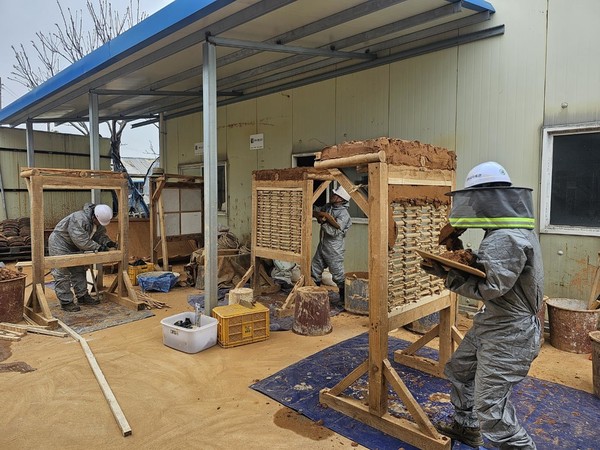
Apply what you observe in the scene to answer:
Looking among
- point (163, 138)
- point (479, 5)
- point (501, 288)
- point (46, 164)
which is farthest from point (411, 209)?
point (46, 164)

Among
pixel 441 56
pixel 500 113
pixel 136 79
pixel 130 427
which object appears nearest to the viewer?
pixel 130 427

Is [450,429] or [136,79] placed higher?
[136,79]

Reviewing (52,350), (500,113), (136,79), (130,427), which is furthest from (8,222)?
(500,113)

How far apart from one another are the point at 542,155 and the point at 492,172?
10.3 ft

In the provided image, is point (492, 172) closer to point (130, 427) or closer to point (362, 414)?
point (362, 414)

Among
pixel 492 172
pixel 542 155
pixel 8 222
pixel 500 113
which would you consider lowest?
pixel 8 222

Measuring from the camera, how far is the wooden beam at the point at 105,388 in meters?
2.96

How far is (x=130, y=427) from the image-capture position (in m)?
2.98

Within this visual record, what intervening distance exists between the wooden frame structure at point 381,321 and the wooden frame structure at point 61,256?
12.9 ft

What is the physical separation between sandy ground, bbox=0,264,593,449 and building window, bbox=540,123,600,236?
1474 mm

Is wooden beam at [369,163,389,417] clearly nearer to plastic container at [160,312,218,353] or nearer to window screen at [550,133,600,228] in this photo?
plastic container at [160,312,218,353]

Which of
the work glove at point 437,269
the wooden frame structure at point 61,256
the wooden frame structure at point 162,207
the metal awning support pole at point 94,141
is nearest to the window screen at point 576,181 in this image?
the work glove at point 437,269

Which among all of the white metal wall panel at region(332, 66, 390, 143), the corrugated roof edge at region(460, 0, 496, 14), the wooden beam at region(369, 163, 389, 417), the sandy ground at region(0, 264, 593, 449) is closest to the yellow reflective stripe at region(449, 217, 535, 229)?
the wooden beam at region(369, 163, 389, 417)

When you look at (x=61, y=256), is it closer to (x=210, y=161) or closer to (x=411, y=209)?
(x=210, y=161)
